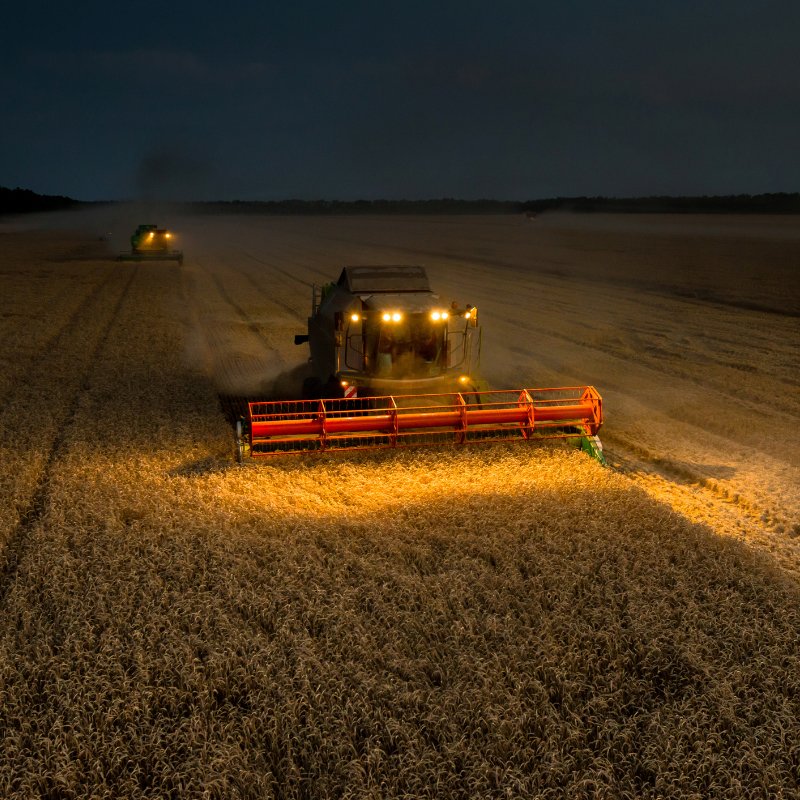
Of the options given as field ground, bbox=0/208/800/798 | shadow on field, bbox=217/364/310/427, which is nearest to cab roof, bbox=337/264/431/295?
shadow on field, bbox=217/364/310/427

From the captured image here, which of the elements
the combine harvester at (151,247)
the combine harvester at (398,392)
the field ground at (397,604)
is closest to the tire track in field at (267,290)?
the combine harvester at (151,247)

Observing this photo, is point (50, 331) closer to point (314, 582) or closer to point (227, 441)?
point (227, 441)

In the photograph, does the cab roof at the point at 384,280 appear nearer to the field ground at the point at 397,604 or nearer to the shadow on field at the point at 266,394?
the shadow on field at the point at 266,394

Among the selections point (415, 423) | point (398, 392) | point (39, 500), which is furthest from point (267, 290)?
point (39, 500)

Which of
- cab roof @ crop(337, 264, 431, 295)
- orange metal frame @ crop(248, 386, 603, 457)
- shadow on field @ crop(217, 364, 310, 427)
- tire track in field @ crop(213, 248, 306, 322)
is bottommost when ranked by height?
shadow on field @ crop(217, 364, 310, 427)

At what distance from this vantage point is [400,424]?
397 inches

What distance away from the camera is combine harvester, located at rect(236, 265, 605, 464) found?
10.0m

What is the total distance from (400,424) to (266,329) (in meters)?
11.6

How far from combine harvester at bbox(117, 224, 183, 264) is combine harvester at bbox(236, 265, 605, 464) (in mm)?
29986

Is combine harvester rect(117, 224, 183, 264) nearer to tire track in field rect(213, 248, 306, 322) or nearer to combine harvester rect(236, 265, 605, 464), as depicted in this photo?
tire track in field rect(213, 248, 306, 322)

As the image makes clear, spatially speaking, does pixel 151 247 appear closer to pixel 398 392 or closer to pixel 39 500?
pixel 398 392

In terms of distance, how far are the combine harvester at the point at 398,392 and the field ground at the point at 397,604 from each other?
1.34 feet

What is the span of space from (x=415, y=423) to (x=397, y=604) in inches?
159

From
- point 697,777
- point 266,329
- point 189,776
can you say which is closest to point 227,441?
point 189,776
